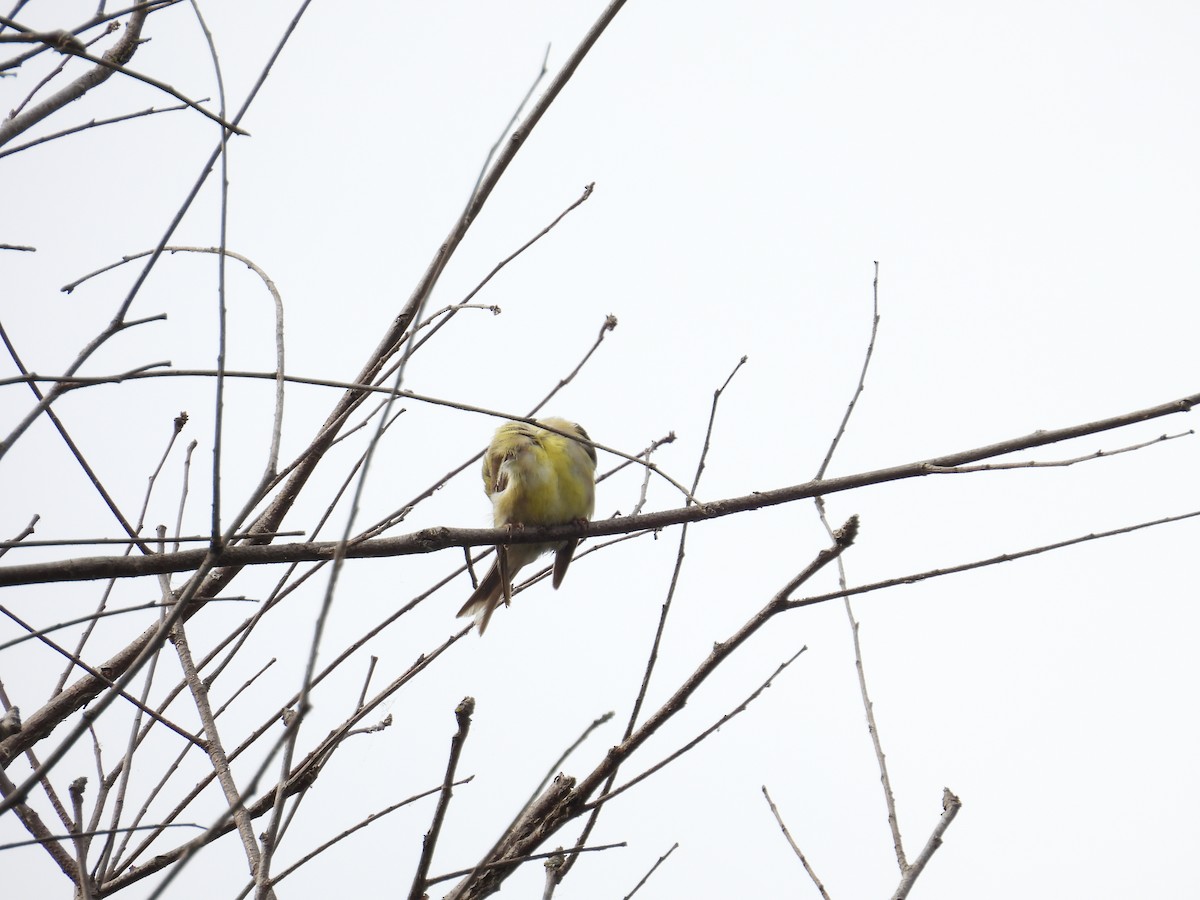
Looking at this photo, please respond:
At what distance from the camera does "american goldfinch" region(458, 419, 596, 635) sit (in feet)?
15.1

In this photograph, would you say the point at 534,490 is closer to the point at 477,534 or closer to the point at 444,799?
the point at 477,534

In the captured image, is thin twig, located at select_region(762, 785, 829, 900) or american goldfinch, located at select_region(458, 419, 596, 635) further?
american goldfinch, located at select_region(458, 419, 596, 635)

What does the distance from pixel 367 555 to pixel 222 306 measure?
27.3 inches

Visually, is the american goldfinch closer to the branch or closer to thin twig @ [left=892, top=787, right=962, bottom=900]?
the branch

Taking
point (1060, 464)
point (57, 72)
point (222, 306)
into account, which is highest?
point (57, 72)

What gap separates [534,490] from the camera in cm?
461

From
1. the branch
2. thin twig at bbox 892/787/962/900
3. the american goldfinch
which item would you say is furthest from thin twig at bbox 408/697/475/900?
the american goldfinch

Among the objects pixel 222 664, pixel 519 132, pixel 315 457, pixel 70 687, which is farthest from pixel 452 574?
pixel 519 132

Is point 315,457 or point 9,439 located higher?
point 315,457

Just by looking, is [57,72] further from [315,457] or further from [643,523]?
[643,523]

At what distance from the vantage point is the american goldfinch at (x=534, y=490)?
459cm

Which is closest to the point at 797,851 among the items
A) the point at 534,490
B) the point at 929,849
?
the point at 929,849

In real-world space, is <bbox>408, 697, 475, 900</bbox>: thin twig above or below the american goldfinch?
below

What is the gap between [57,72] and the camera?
2.36 meters
